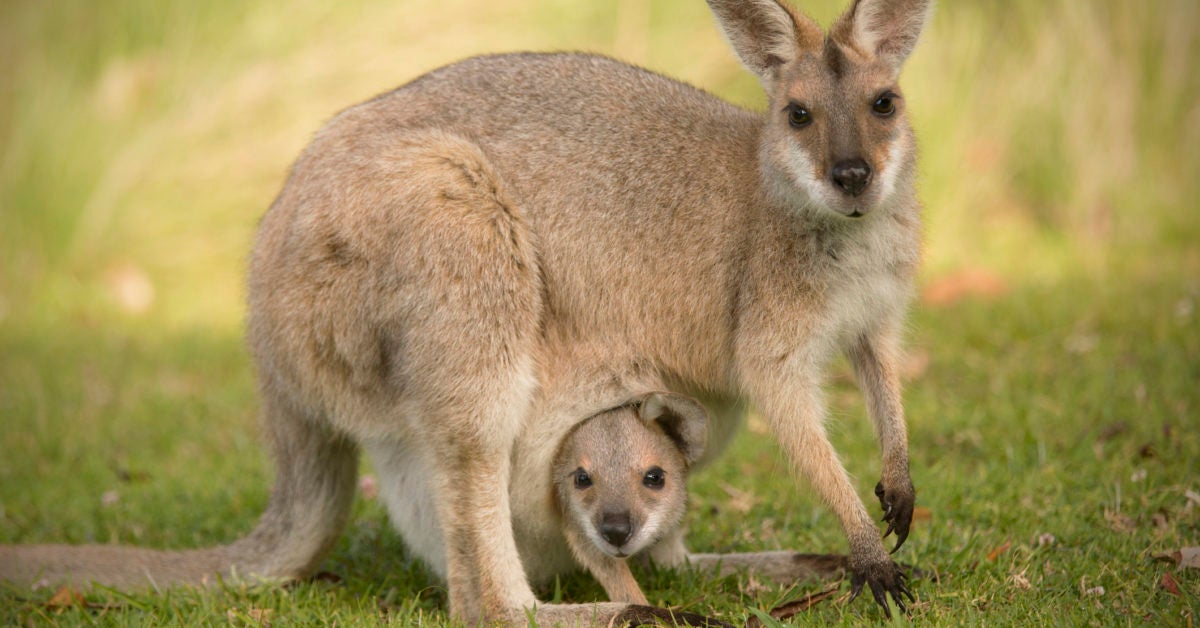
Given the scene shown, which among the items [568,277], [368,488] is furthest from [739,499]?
[368,488]

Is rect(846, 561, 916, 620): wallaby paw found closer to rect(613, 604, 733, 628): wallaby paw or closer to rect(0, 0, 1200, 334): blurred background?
rect(613, 604, 733, 628): wallaby paw

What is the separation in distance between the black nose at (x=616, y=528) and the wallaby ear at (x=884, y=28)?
1595 millimetres

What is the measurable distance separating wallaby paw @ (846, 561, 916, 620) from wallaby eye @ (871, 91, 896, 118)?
1.33 metres

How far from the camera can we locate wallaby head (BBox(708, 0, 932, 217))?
139 inches

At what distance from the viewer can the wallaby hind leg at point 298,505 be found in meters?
4.22

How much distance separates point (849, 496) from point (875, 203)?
0.90m

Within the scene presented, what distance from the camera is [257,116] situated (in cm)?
906

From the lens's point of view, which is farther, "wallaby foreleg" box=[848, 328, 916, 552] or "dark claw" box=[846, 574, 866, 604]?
"wallaby foreleg" box=[848, 328, 916, 552]

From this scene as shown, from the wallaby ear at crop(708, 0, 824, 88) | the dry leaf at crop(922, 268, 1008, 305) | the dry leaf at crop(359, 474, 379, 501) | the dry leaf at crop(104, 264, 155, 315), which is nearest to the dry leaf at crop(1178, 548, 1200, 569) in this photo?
the wallaby ear at crop(708, 0, 824, 88)

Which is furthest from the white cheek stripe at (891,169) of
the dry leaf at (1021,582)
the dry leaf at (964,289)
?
the dry leaf at (964,289)

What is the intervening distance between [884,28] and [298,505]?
2.48 meters

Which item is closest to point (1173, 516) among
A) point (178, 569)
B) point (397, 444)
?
point (397, 444)

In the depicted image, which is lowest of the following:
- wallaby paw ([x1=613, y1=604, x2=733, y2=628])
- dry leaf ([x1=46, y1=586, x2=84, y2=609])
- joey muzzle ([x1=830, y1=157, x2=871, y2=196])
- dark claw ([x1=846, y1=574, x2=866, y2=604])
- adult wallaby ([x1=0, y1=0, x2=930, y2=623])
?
dry leaf ([x1=46, y1=586, x2=84, y2=609])

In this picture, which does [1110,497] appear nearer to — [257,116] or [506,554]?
[506,554]
